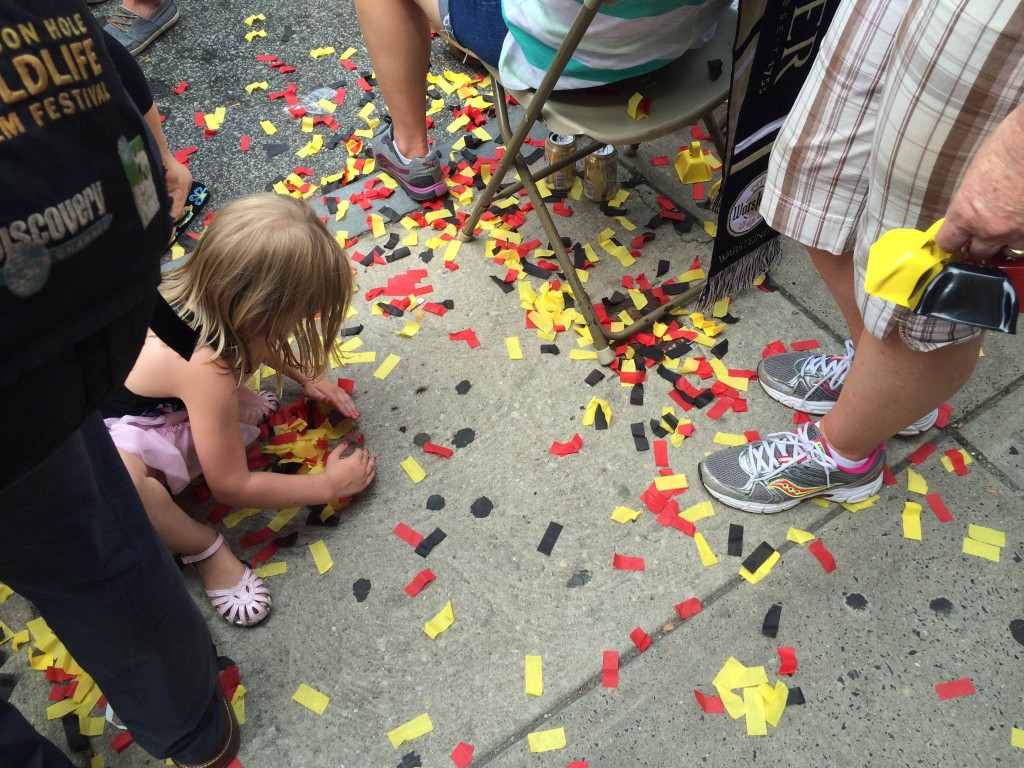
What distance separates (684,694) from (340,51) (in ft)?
11.8

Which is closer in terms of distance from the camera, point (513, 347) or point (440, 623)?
point (440, 623)

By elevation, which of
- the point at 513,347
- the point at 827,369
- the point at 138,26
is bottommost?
the point at 513,347

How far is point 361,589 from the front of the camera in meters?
2.15

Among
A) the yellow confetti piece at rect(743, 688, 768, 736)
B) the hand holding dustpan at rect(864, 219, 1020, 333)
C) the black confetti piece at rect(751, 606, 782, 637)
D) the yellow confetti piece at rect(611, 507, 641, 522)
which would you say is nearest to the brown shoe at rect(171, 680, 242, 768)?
the yellow confetti piece at rect(611, 507, 641, 522)

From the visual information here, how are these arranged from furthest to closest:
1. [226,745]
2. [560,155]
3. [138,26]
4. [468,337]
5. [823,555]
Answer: [138,26] < [560,155] < [468,337] < [823,555] < [226,745]

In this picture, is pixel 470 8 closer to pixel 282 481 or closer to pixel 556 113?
pixel 556 113

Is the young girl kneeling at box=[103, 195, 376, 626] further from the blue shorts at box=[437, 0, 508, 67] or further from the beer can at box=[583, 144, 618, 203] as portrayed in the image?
the beer can at box=[583, 144, 618, 203]

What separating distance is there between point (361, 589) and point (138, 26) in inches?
140

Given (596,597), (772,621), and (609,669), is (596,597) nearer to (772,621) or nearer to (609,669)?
(609,669)

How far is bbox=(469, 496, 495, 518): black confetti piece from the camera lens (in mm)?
2287

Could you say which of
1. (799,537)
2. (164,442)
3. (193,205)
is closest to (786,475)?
(799,537)

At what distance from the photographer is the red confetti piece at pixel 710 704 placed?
6.17 ft

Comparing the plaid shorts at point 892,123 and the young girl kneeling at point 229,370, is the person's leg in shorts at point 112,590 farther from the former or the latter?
the plaid shorts at point 892,123

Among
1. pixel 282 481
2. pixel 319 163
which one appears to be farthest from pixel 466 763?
pixel 319 163
